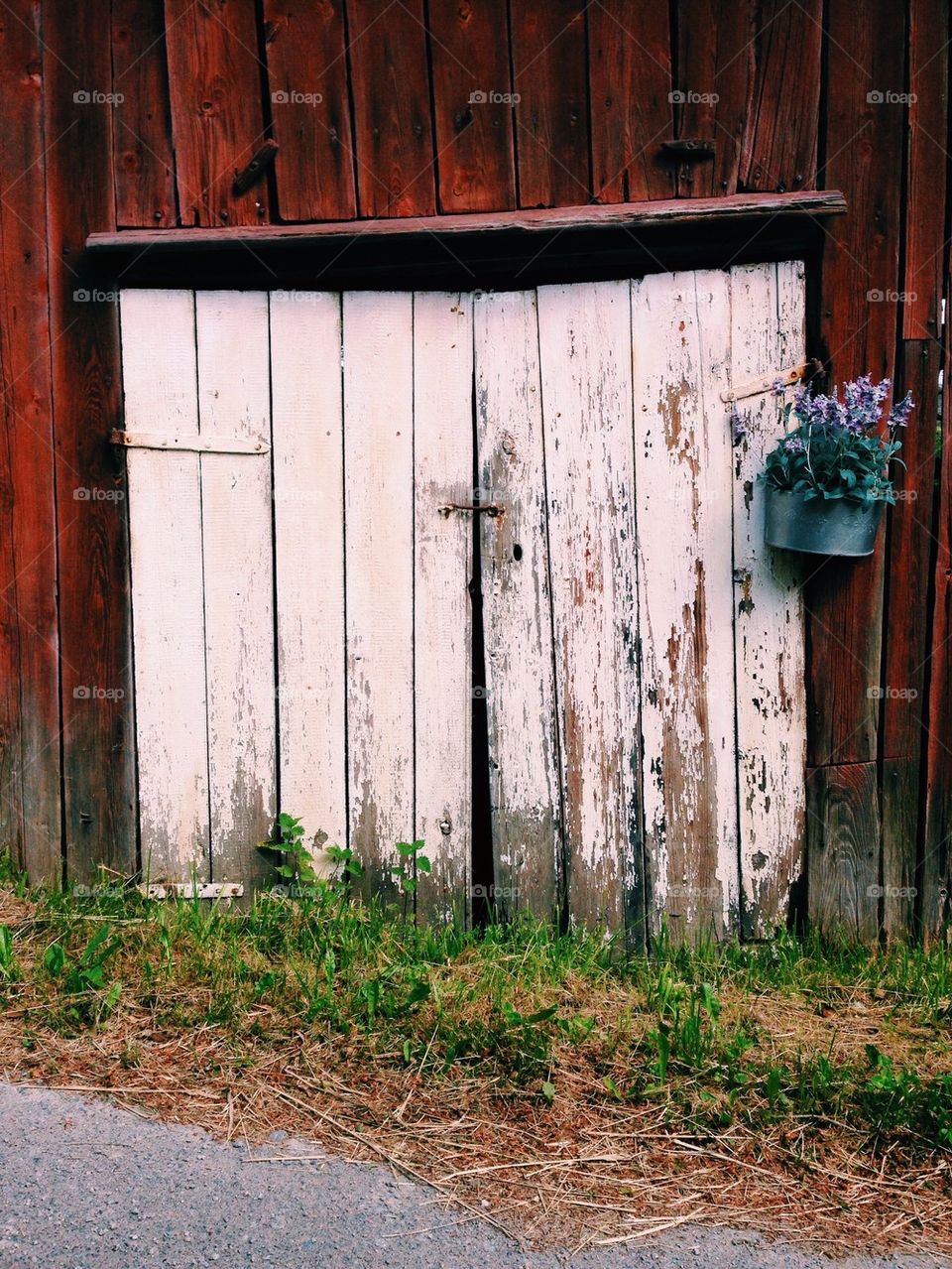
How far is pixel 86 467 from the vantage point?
338cm

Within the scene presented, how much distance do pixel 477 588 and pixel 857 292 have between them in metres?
1.59

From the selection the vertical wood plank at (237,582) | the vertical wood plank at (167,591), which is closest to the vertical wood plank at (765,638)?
the vertical wood plank at (237,582)

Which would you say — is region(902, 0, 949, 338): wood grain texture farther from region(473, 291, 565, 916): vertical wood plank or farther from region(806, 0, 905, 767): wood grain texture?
region(473, 291, 565, 916): vertical wood plank

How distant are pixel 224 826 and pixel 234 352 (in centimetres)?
161

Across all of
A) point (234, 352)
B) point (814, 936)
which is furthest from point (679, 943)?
point (234, 352)

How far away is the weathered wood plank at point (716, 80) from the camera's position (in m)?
3.22

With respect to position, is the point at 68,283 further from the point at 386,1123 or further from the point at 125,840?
the point at 386,1123

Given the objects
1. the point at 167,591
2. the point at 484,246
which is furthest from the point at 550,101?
the point at 167,591

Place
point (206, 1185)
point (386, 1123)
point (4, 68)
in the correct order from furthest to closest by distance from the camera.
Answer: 1. point (4, 68)
2. point (386, 1123)
3. point (206, 1185)

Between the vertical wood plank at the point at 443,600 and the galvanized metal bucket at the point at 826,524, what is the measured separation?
3.39 ft

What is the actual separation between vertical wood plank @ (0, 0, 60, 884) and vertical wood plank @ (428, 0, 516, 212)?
1.34m

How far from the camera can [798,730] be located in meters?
3.40

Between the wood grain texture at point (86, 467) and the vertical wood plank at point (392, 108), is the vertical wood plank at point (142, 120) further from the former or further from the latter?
the vertical wood plank at point (392, 108)

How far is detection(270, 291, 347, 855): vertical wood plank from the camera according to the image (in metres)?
3.31
